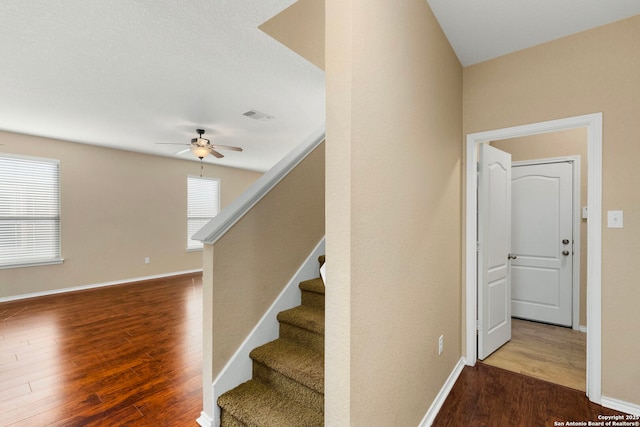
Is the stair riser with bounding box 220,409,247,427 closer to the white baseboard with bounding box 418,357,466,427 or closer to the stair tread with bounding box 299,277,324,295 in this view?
the stair tread with bounding box 299,277,324,295

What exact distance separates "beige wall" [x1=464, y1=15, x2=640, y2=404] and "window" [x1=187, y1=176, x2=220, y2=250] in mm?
6509

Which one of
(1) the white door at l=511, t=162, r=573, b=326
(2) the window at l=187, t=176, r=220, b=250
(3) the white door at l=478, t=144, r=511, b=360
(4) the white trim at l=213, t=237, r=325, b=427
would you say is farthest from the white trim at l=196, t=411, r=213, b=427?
(2) the window at l=187, t=176, r=220, b=250

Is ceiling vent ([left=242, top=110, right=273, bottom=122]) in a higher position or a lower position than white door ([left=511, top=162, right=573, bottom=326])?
higher

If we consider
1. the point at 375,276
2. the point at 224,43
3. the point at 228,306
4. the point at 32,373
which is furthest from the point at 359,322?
the point at 32,373

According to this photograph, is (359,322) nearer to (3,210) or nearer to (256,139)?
(256,139)

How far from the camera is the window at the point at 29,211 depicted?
4.29 metres

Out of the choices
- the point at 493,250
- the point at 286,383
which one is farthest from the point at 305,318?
the point at 493,250

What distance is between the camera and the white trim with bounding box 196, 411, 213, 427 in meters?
1.71

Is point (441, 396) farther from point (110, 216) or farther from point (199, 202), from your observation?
point (199, 202)

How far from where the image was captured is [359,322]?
1.13 m

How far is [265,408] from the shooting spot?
1.60 m

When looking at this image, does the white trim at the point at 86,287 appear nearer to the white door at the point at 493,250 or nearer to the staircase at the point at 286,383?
the staircase at the point at 286,383

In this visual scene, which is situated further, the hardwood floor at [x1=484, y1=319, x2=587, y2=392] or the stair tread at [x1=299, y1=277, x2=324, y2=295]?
the hardwood floor at [x1=484, y1=319, x2=587, y2=392]

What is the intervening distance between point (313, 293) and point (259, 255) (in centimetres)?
53
